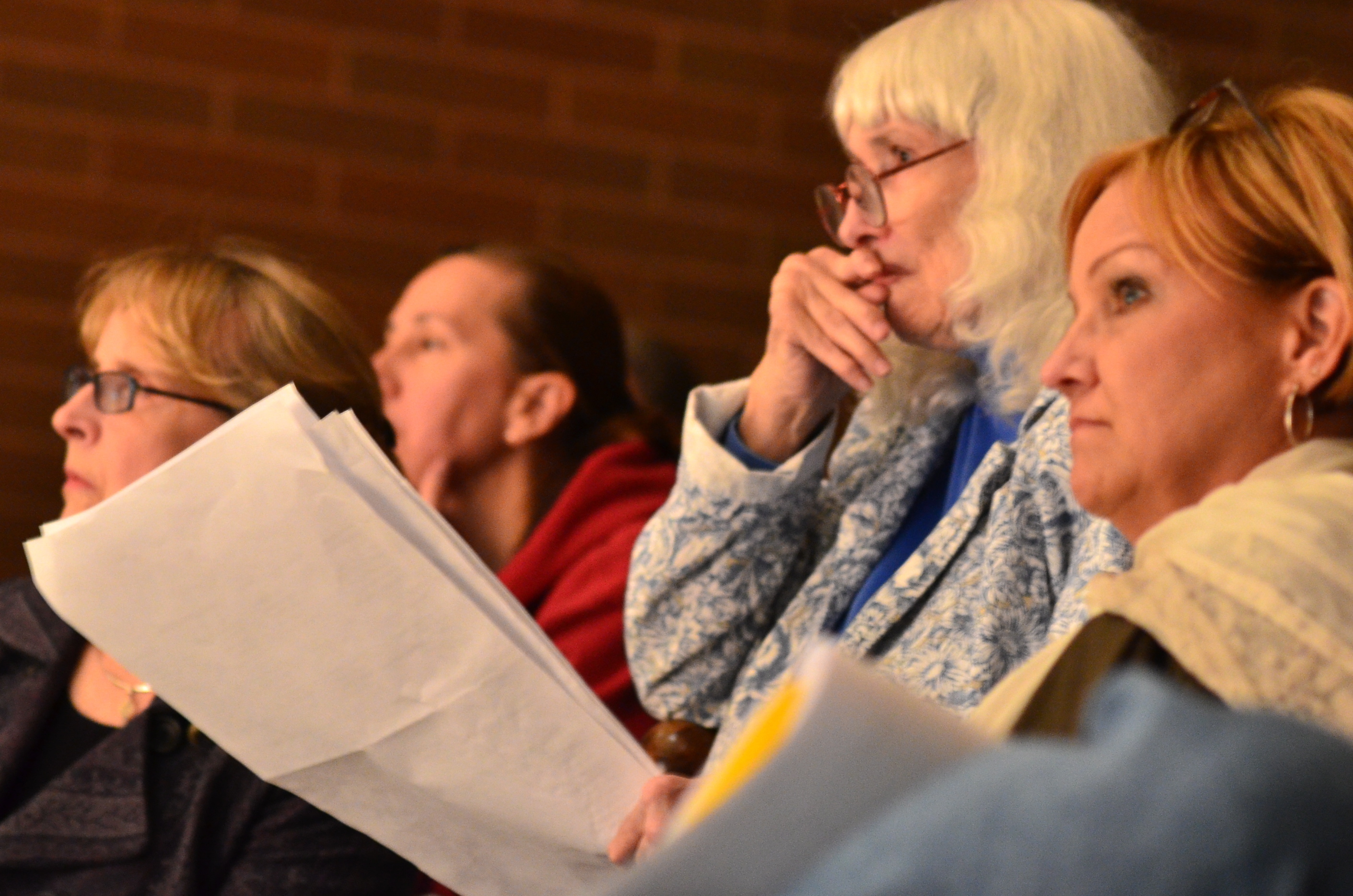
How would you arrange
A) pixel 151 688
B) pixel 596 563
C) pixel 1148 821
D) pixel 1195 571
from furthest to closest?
pixel 596 563 < pixel 151 688 < pixel 1195 571 < pixel 1148 821

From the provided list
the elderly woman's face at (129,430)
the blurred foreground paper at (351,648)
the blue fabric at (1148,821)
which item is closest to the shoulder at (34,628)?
the elderly woman's face at (129,430)

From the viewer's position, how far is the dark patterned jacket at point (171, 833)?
4.58 ft

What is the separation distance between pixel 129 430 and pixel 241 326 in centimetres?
17

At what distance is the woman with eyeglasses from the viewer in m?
1.40

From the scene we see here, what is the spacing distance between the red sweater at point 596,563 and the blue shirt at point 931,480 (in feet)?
1.31

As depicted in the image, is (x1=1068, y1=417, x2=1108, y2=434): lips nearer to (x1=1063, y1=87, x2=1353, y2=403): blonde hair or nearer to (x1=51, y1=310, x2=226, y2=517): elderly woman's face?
(x1=1063, y1=87, x2=1353, y2=403): blonde hair

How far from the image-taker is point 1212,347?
3.19ft

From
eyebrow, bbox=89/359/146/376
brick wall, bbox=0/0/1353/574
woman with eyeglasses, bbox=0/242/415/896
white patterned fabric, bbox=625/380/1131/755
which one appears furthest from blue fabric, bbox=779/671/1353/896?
brick wall, bbox=0/0/1353/574

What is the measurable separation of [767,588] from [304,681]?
0.51 meters

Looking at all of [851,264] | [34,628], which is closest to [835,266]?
[851,264]

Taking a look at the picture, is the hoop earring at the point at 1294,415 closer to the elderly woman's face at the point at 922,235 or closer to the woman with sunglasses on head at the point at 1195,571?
the woman with sunglasses on head at the point at 1195,571

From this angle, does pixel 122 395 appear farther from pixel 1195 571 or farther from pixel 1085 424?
pixel 1195 571

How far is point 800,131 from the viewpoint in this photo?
8.34 ft

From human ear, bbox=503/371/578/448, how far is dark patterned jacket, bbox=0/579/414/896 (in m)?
0.70
